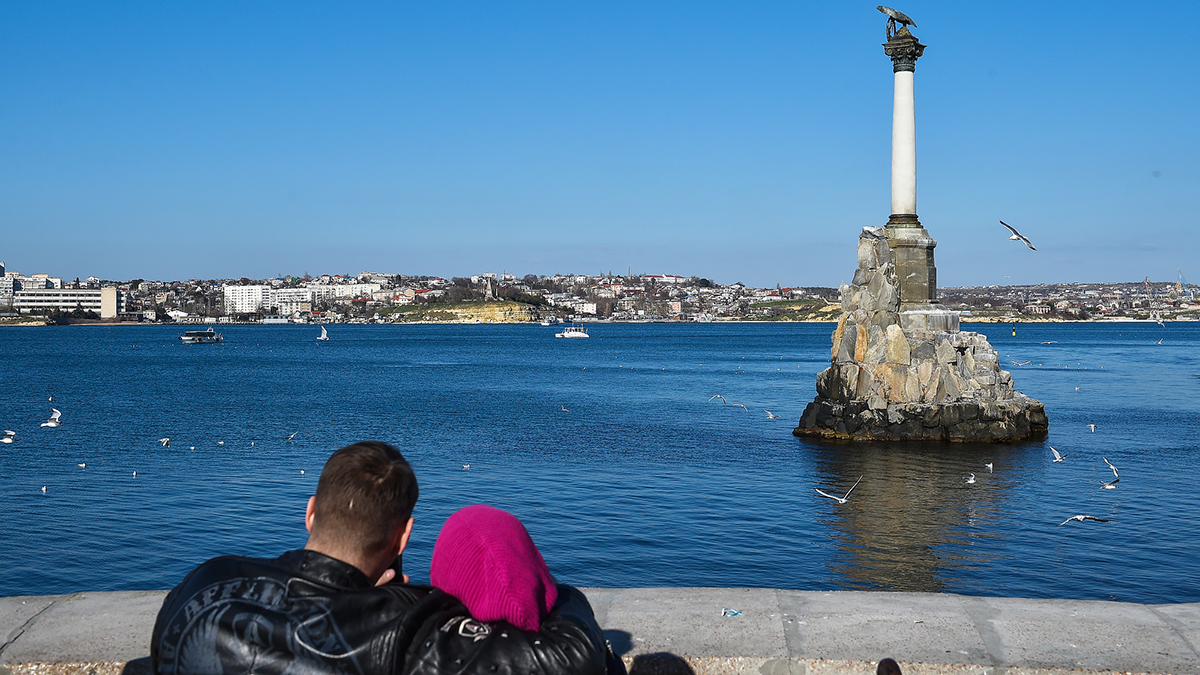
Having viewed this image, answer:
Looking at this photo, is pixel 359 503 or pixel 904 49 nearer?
pixel 359 503

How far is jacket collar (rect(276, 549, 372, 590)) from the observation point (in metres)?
2.69

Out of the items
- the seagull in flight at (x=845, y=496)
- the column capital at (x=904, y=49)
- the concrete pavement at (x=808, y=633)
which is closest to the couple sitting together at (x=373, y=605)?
the concrete pavement at (x=808, y=633)

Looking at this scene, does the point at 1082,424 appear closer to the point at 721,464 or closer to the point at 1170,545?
the point at 721,464

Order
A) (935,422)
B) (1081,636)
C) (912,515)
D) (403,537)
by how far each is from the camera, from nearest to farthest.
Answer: (403,537)
(1081,636)
(912,515)
(935,422)

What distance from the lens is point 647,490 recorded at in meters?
19.1

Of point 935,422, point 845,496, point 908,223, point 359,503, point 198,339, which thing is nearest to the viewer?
point 359,503

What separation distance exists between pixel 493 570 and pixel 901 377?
79.7ft

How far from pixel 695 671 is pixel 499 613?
1.69 metres

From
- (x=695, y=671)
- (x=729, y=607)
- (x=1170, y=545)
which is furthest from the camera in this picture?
(x=1170, y=545)

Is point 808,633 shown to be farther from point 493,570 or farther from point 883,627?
point 493,570

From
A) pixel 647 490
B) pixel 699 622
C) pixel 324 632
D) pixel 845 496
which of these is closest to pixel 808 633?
pixel 699 622

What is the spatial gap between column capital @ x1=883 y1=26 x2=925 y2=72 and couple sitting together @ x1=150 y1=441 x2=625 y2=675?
91.3ft

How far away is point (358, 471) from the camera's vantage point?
9.04ft

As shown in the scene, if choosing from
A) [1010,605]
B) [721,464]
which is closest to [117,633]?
[1010,605]
